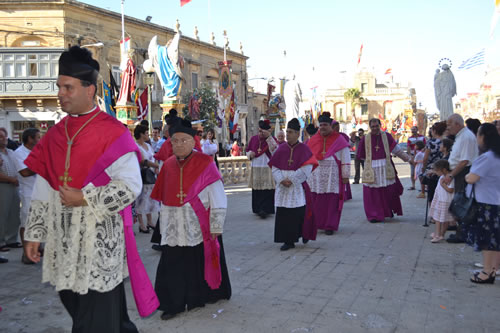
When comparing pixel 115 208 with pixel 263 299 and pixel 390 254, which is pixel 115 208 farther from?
pixel 390 254

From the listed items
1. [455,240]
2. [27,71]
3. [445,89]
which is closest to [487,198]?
[455,240]

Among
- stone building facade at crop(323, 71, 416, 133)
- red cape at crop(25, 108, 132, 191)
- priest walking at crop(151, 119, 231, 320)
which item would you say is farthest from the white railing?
stone building facade at crop(323, 71, 416, 133)

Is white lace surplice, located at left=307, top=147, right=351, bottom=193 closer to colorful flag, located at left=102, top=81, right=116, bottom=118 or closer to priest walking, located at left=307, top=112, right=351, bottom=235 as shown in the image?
priest walking, located at left=307, top=112, right=351, bottom=235

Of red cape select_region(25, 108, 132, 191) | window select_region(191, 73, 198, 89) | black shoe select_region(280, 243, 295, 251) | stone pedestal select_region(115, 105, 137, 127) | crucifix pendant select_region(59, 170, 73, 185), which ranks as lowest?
black shoe select_region(280, 243, 295, 251)

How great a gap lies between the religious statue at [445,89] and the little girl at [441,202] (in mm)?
6904

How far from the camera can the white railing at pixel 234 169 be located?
1586cm

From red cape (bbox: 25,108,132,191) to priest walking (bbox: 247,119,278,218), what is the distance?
6.89 metres

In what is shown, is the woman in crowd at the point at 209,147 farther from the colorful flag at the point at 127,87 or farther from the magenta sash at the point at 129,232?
the colorful flag at the point at 127,87

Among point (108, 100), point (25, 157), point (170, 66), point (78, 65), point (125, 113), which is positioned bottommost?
point (25, 157)

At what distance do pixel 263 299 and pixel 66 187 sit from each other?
263 cm

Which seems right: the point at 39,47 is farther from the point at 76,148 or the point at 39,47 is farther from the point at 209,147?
the point at 76,148

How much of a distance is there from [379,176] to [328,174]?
1.36m

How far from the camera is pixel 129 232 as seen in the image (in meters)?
2.98

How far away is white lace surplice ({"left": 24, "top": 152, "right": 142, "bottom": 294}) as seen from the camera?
2686 mm
